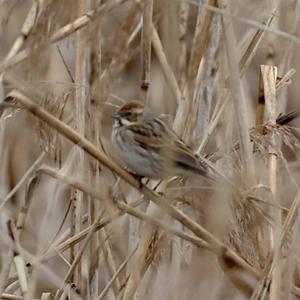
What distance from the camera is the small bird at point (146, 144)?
6.96ft

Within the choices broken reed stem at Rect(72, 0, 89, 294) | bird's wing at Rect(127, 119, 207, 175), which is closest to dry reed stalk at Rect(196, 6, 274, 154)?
bird's wing at Rect(127, 119, 207, 175)

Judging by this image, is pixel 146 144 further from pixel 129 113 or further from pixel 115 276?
pixel 115 276

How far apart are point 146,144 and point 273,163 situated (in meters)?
0.44

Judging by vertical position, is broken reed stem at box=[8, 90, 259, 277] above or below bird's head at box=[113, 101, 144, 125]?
below

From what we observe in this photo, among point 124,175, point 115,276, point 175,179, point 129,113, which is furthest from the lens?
point 129,113

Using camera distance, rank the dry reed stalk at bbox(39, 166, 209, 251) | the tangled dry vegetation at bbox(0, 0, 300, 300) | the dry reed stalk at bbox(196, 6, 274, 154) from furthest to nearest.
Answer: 1. the dry reed stalk at bbox(196, 6, 274, 154)
2. the dry reed stalk at bbox(39, 166, 209, 251)
3. the tangled dry vegetation at bbox(0, 0, 300, 300)

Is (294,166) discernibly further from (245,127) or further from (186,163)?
(186,163)

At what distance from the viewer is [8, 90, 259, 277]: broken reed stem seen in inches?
64.6

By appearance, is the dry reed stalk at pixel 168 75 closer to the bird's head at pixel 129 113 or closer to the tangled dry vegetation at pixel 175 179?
the tangled dry vegetation at pixel 175 179

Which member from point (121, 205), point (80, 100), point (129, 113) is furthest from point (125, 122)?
point (121, 205)

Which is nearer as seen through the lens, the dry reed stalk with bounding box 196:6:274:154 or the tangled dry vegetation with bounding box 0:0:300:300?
the tangled dry vegetation with bounding box 0:0:300:300

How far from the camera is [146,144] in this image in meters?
2.36

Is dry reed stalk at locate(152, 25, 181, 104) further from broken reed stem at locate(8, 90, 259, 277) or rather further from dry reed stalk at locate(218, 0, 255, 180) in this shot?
broken reed stem at locate(8, 90, 259, 277)

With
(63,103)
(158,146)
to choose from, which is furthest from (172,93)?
(63,103)
